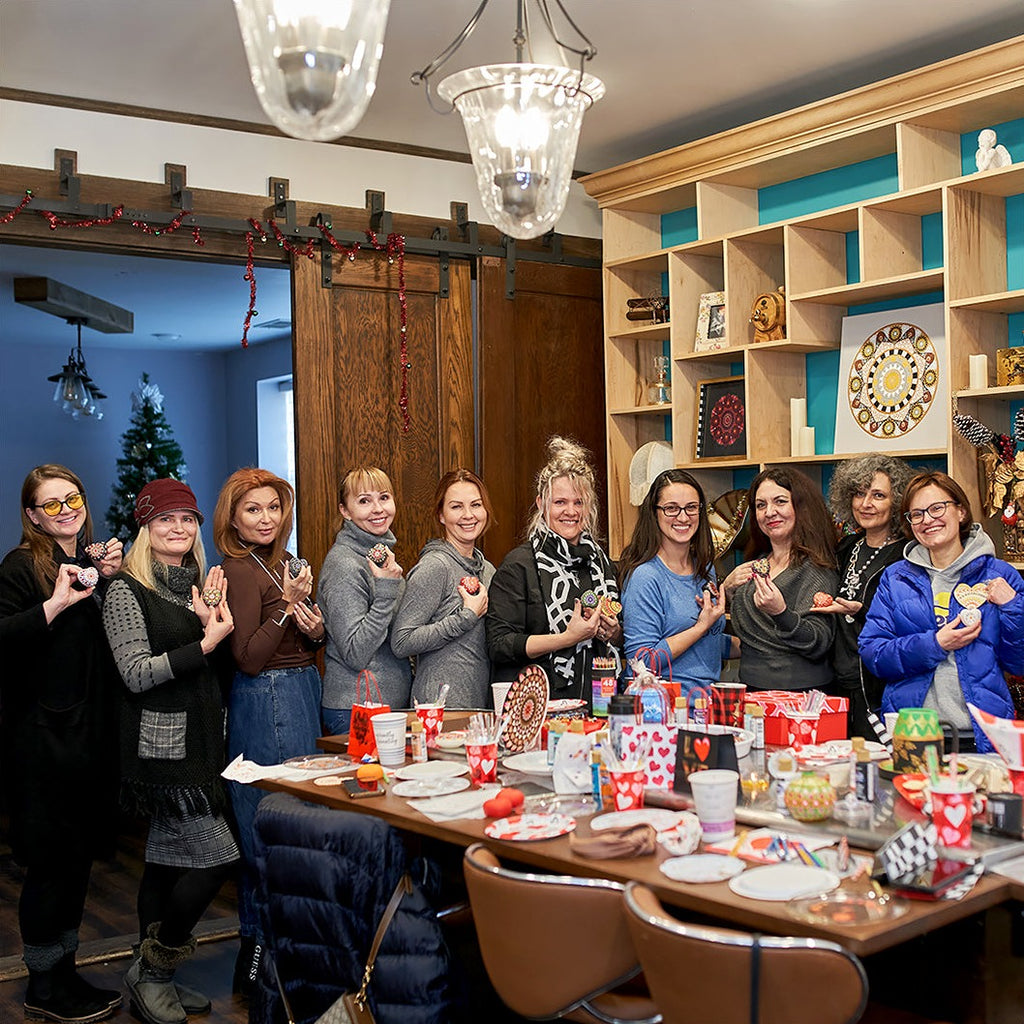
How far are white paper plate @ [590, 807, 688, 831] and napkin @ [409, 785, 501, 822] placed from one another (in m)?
0.26

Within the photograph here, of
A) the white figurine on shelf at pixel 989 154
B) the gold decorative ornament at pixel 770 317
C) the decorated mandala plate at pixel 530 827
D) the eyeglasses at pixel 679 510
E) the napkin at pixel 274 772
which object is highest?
the white figurine on shelf at pixel 989 154

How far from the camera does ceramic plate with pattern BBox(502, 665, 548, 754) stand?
317cm

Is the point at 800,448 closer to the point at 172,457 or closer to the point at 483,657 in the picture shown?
the point at 483,657

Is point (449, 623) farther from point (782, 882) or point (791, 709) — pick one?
point (782, 882)

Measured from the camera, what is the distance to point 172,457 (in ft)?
29.8

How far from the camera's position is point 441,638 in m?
3.76

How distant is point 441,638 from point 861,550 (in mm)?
1322

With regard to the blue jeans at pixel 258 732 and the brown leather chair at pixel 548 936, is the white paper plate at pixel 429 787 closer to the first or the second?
the brown leather chair at pixel 548 936

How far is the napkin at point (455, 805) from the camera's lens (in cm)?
262

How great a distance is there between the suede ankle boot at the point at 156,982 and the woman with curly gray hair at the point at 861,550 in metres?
2.07

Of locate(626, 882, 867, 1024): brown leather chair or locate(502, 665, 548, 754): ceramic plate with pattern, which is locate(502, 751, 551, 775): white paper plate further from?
locate(626, 882, 867, 1024): brown leather chair

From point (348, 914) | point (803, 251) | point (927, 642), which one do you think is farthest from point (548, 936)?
point (803, 251)

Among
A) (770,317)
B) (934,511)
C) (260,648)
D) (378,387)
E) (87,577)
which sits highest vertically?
(770,317)

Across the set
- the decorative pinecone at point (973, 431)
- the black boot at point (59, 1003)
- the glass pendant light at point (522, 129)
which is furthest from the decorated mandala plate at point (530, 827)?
the decorative pinecone at point (973, 431)
